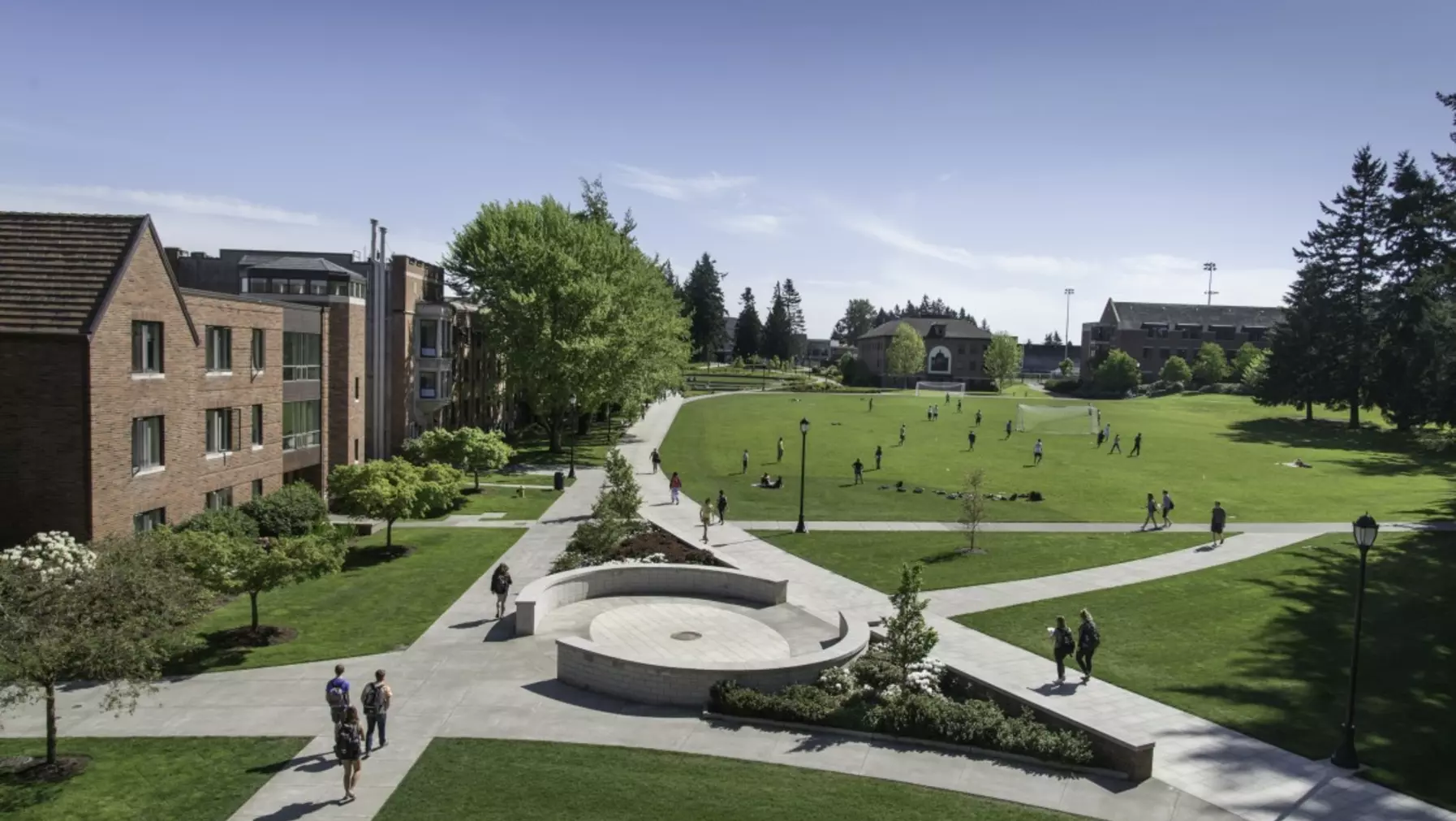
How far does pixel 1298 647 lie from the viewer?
71.8 ft

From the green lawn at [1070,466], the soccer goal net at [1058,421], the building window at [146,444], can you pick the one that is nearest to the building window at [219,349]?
the building window at [146,444]

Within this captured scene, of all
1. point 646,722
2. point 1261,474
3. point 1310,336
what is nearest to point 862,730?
point 646,722

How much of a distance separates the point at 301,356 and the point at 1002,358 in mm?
100946

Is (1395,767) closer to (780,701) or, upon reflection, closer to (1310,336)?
(780,701)

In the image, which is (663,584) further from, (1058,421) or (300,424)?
(1058,421)

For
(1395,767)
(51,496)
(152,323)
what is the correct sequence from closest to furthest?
1. (1395,767)
2. (51,496)
3. (152,323)

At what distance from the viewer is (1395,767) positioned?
51.3ft

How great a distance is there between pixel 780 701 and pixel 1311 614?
16160 mm

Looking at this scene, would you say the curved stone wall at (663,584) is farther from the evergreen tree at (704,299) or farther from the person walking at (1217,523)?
the evergreen tree at (704,299)

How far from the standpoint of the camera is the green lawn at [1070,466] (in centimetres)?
4141

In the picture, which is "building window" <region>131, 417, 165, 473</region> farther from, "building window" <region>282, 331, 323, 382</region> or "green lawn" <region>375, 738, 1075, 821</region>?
"green lawn" <region>375, 738, 1075, 821</region>

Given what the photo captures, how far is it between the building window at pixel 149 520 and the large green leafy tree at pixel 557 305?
1081 inches

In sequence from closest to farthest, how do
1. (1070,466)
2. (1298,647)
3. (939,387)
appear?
(1298,647)
(1070,466)
(939,387)

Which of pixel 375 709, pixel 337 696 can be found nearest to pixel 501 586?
pixel 375 709
